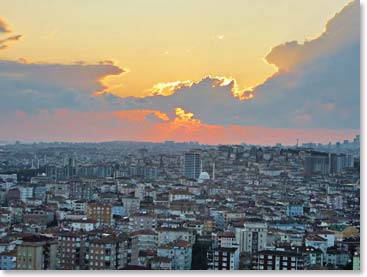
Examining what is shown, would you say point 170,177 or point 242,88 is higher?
point 242,88

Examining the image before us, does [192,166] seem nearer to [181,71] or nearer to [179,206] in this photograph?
[179,206]

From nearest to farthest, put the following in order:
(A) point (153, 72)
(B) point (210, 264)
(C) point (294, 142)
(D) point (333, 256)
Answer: (B) point (210, 264) < (D) point (333, 256) < (A) point (153, 72) < (C) point (294, 142)

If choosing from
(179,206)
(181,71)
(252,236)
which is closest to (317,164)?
(252,236)

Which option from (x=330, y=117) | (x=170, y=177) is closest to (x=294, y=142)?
(x=330, y=117)

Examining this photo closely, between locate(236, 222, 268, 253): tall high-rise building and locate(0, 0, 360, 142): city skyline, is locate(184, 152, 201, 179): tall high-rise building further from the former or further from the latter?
locate(0, 0, 360, 142): city skyline

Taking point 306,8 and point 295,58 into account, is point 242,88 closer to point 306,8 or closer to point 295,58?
point 295,58

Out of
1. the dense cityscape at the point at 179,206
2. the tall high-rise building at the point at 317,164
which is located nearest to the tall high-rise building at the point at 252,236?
the dense cityscape at the point at 179,206
